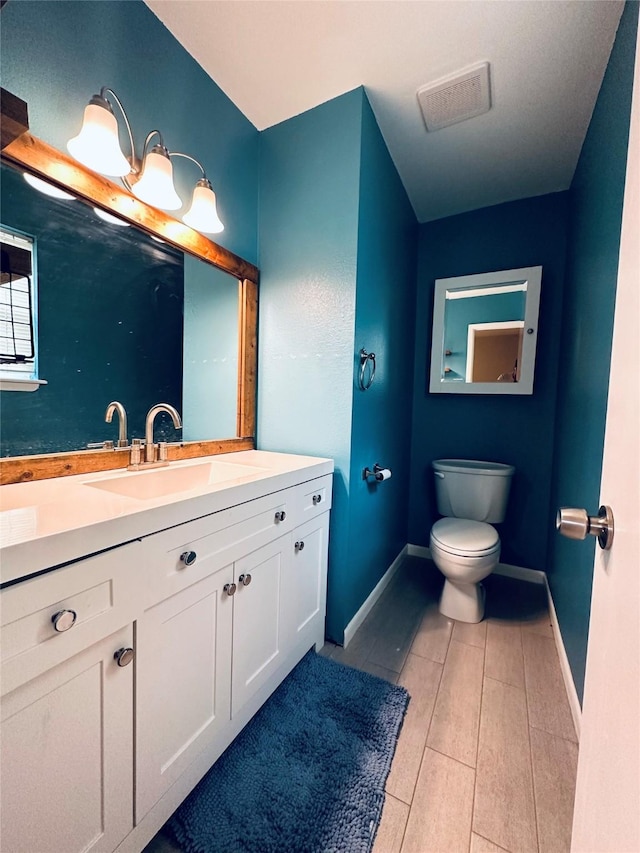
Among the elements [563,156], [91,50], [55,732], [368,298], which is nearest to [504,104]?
[563,156]

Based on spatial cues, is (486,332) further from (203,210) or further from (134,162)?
(134,162)

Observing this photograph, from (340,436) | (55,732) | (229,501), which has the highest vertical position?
(340,436)

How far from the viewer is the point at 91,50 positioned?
3.35 feet

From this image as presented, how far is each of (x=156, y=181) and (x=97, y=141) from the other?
0.66 feet

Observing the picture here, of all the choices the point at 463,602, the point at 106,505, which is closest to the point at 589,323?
the point at 463,602

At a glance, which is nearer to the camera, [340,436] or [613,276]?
[613,276]

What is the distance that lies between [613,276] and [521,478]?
1452 mm

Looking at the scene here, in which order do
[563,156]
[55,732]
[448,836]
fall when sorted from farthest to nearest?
1. [563,156]
2. [448,836]
3. [55,732]

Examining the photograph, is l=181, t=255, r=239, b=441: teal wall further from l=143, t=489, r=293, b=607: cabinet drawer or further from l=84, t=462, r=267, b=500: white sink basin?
l=143, t=489, r=293, b=607: cabinet drawer

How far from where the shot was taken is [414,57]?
4.23 ft

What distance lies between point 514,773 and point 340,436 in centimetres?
124

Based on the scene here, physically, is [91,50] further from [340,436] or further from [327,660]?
[327,660]

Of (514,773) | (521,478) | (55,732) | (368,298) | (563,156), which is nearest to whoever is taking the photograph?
(55,732)

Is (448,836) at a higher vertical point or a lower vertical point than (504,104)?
lower
